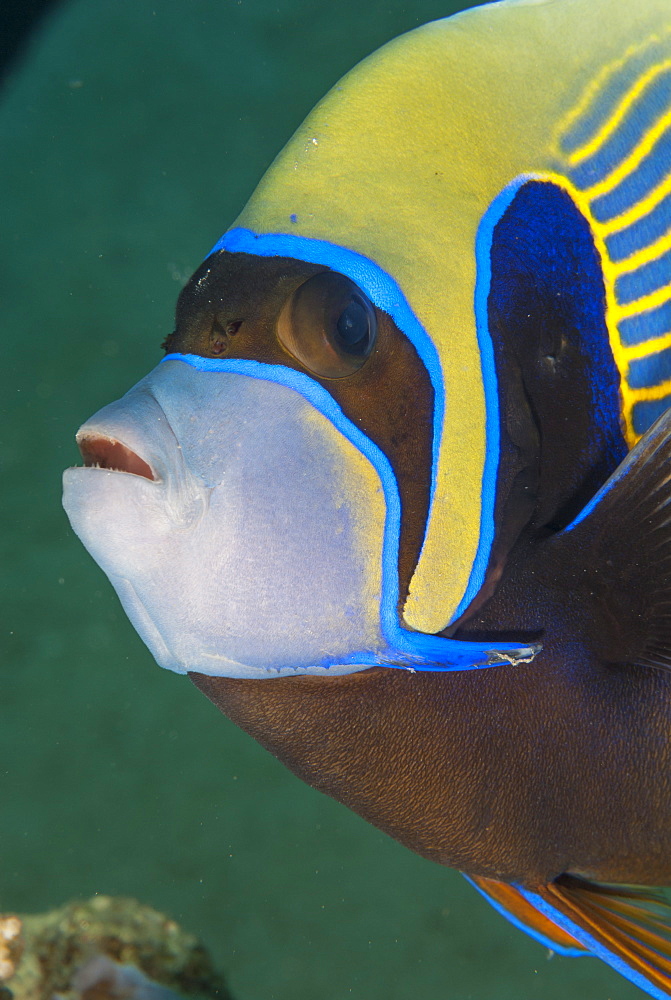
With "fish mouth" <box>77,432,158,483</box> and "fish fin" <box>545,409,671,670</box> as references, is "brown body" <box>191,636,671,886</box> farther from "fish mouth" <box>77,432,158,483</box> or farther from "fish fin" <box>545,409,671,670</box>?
"fish mouth" <box>77,432,158,483</box>

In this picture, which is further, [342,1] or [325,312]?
[342,1]

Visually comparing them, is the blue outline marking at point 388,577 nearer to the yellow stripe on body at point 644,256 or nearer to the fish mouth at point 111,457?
the fish mouth at point 111,457

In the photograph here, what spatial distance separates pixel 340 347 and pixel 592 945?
1032 mm

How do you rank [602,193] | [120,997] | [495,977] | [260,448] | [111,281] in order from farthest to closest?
[111,281], [495,977], [120,997], [602,193], [260,448]

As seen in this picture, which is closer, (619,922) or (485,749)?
(485,749)

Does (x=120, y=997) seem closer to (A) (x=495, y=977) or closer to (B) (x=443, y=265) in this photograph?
(A) (x=495, y=977)

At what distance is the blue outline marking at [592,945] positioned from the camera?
3.77ft

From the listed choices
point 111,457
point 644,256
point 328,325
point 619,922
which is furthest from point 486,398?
point 619,922

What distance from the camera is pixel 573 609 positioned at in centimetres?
95

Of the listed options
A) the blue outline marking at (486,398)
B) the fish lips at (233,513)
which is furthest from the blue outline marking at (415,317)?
the fish lips at (233,513)

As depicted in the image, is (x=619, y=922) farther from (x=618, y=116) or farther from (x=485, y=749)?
(x=618, y=116)

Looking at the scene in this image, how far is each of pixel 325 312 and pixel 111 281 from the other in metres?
3.10

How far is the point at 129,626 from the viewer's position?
3.45 m

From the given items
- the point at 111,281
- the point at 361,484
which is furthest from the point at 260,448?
the point at 111,281
